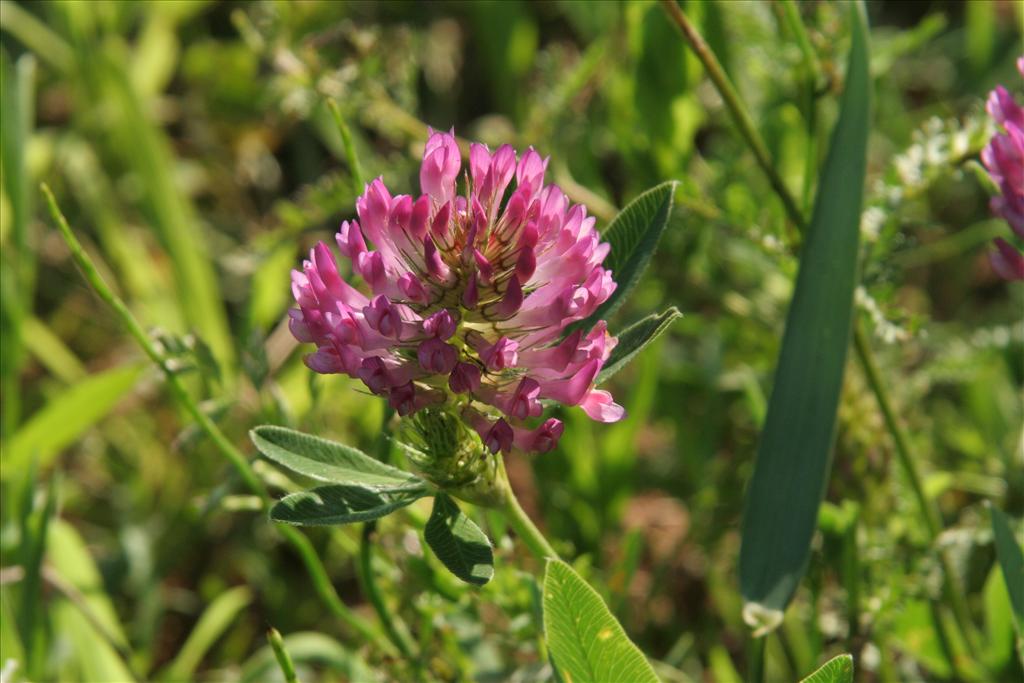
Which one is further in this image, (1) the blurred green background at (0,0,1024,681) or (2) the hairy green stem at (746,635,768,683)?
(1) the blurred green background at (0,0,1024,681)

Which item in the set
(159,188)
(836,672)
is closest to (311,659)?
(836,672)

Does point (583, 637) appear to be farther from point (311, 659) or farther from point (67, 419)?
point (67, 419)

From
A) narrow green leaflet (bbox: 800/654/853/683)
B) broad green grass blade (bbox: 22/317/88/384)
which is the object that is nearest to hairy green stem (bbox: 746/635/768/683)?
narrow green leaflet (bbox: 800/654/853/683)

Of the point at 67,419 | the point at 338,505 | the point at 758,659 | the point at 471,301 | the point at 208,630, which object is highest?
the point at 471,301

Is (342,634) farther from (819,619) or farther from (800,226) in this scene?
(800,226)

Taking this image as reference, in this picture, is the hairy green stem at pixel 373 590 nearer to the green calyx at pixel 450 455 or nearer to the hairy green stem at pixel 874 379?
the green calyx at pixel 450 455

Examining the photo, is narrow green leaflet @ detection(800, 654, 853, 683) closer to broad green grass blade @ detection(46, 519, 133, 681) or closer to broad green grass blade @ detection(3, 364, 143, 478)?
broad green grass blade @ detection(46, 519, 133, 681)
